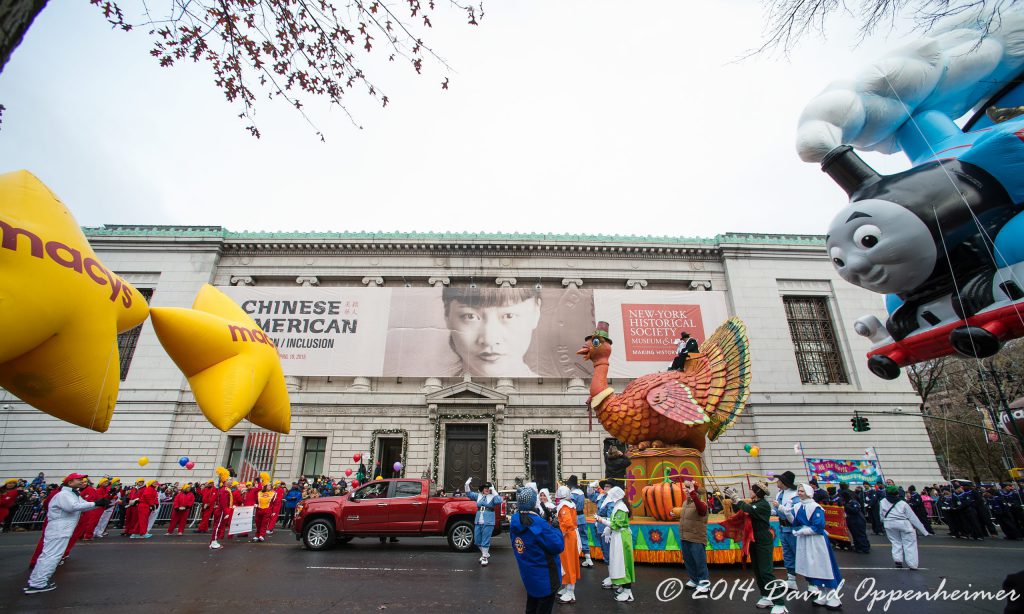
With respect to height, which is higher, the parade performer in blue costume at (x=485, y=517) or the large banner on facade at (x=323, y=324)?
the large banner on facade at (x=323, y=324)

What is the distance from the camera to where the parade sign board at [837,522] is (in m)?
11.2

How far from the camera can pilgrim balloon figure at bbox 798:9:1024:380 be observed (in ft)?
14.4

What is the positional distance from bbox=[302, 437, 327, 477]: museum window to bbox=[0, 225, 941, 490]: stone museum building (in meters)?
0.06

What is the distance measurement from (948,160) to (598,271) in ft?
64.1

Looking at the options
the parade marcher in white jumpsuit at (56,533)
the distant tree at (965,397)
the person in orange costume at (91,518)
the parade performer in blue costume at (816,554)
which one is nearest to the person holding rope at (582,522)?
the parade performer in blue costume at (816,554)

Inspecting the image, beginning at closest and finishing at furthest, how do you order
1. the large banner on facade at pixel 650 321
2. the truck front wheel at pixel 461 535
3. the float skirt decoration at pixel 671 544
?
the float skirt decoration at pixel 671 544
the truck front wheel at pixel 461 535
the large banner on facade at pixel 650 321

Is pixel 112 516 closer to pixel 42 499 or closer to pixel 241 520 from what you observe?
pixel 42 499

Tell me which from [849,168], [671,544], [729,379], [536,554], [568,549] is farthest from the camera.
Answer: [729,379]

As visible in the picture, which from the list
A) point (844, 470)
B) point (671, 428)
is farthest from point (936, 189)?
point (844, 470)

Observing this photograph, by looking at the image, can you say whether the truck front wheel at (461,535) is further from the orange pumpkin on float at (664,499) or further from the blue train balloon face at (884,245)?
the blue train balloon face at (884,245)

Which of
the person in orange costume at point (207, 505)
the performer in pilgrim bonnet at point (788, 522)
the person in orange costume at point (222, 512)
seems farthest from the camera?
the person in orange costume at point (207, 505)

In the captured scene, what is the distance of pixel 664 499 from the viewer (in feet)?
29.0

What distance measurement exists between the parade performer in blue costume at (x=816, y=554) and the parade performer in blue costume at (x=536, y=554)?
4.10 meters

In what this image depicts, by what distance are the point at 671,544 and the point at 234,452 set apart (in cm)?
1988
